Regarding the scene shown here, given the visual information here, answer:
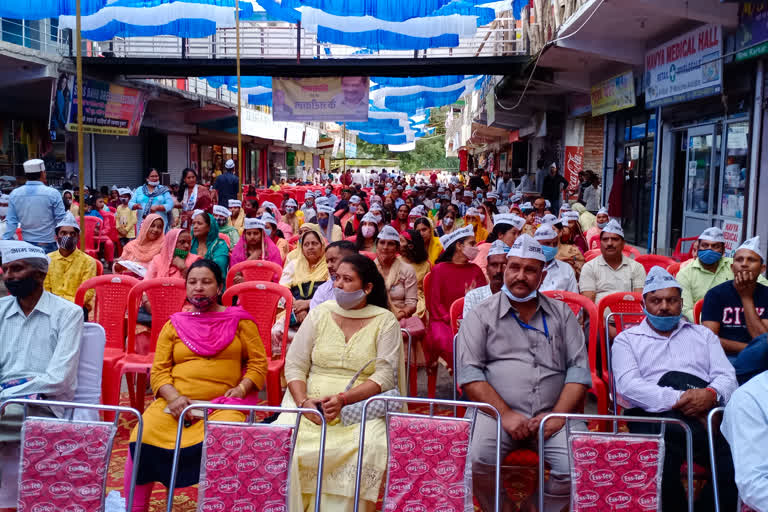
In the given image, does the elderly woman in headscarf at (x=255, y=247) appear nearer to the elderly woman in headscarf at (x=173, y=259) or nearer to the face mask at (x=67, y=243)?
the elderly woman in headscarf at (x=173, y=259)

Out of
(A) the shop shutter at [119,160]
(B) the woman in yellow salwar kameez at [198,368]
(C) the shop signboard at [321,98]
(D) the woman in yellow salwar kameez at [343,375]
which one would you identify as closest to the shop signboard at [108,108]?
(A) the shop shutter at [119,160]

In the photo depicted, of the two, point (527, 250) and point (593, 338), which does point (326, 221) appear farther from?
point (527, 250)

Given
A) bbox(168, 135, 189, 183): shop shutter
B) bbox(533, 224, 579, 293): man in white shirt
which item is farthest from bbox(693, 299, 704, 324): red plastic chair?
bbox(168, 135, 189, 183): shop shutter

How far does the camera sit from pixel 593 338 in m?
4.85

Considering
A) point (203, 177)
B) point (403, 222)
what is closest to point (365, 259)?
point (403, 222)

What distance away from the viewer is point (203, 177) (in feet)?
99.4

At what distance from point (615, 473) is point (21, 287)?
9.74ft

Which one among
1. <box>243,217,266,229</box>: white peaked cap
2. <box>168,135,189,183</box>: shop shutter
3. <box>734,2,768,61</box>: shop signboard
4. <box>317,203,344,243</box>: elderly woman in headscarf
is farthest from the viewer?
<box>168,135,189,183</box>: shop shutter

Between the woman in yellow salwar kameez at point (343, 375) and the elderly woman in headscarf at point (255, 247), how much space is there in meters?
3.28

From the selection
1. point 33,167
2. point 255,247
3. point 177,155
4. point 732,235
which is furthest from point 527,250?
point 177,155

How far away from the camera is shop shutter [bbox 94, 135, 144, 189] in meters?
20.7

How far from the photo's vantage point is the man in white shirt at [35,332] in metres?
3.55

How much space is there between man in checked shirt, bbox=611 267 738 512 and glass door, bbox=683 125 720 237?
7.14 m

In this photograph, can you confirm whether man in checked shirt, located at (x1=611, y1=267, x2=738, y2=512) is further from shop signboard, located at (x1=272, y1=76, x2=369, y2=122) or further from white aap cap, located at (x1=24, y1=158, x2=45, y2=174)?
shop signboard, located at (x1=272, y1=76, x2=369, y2=122)
